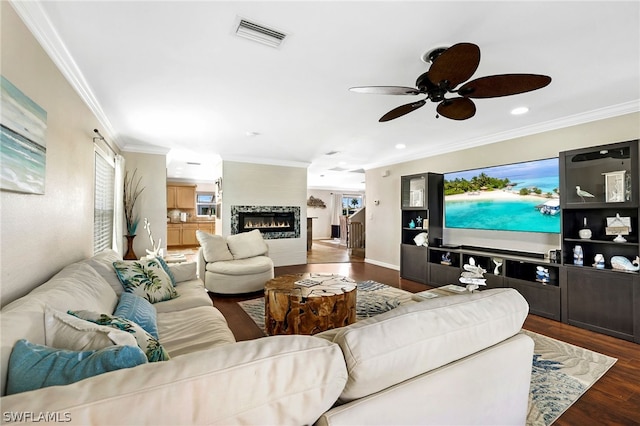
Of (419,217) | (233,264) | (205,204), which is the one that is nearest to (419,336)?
(233,264)

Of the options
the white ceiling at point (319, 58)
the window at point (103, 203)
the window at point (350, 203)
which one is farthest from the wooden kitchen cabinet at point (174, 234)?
the window at point (350, 203)

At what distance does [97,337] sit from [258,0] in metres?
1.83

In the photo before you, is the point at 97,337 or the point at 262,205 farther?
the point at 262,205

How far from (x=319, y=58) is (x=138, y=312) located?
2.20m

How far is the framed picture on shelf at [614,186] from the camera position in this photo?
115 inches

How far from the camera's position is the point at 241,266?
420cm

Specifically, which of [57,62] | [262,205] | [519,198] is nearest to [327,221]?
[262,205]

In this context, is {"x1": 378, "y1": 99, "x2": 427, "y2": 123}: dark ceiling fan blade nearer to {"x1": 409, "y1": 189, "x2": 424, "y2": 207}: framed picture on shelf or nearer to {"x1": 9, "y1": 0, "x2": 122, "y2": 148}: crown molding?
{"x1": 9, "y1": 0, "x2": 122, "y2": 148}: crown molding

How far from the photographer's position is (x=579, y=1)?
1.62 m

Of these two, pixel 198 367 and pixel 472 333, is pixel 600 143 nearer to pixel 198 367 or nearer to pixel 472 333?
pixel 472 333

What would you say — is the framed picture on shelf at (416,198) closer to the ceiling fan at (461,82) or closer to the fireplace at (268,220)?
the fireplace at (268,220)

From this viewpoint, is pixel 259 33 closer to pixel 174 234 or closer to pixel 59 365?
pixel 59 365

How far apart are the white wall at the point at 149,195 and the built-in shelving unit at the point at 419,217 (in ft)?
14.8

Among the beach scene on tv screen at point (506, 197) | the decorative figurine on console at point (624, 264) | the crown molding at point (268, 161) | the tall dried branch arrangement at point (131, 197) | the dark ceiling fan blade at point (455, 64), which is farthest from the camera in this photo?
the crown molding at point (268, 161)
